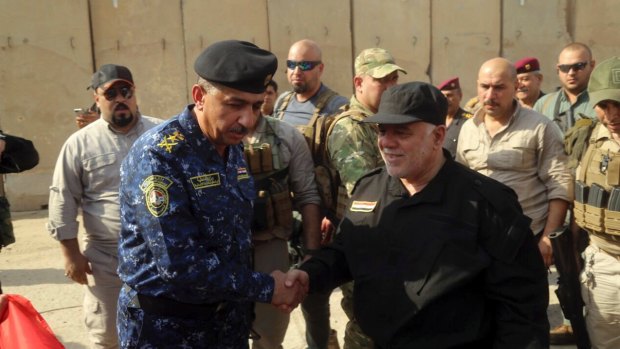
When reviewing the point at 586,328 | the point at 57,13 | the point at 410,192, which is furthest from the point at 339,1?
the point at 410,192

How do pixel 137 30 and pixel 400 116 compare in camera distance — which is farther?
pixel 137 30

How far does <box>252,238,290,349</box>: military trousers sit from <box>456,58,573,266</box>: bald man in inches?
57.0

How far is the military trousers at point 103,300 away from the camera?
379 cm

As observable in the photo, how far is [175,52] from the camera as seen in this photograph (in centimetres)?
951

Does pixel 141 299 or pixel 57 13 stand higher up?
pixel 57 13

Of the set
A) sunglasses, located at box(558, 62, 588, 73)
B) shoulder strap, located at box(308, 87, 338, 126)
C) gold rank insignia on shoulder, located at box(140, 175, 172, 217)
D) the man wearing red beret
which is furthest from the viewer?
the man wearing red beret

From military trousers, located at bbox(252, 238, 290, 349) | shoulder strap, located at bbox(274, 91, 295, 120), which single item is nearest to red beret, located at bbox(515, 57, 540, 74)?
shoulder strap, located at bbox(274, 91, 295, 120)

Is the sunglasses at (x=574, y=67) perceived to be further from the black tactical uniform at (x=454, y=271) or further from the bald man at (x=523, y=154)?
the black tactical uniform at (x=454, y=271)

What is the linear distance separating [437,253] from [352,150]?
1.31 m

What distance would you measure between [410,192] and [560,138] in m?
1.92

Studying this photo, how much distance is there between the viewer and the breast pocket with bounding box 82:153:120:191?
12.5 ft

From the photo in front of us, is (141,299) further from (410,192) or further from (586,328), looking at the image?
(586,328)

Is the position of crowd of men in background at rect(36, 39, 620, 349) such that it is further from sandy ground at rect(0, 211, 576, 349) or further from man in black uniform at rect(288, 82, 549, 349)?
sandy ground at rect(0, 211, 576, 349)

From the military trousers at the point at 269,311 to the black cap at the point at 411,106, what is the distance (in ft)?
4.70
